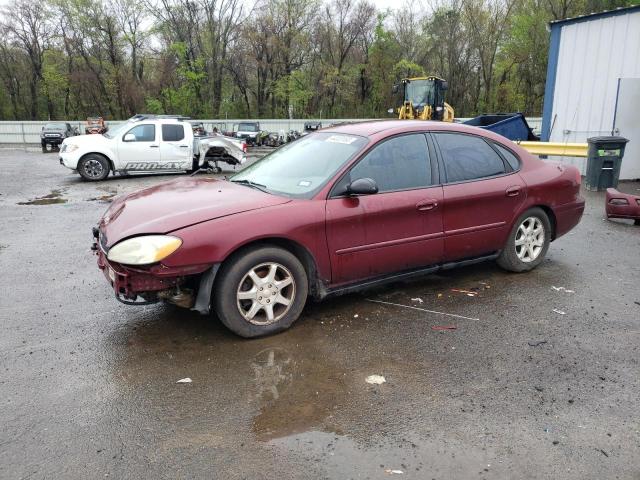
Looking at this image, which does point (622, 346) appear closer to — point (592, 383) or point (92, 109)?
point (592, 383)

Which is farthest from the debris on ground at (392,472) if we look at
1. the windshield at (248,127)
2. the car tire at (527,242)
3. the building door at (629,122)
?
the windshield at (248,127)

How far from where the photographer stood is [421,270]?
4.70m

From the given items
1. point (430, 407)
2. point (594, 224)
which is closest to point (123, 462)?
point (430, 407)

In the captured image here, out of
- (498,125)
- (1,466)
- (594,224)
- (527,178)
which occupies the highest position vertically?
(498,125)

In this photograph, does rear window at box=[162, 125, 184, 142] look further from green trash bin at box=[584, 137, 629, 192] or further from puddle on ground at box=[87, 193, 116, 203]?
green trash bin at box=[584, 137, 629, 192]

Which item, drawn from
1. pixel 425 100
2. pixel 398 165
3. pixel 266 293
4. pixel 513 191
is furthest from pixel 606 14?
pixel 266 293

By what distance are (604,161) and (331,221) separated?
924 cm

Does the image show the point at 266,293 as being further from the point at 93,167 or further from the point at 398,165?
the point at 93,167

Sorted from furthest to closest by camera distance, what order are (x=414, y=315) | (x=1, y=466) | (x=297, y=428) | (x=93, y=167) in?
(x=93, y=167), (x=414, y=315), (x=297, y=428), (x=1, y=466)

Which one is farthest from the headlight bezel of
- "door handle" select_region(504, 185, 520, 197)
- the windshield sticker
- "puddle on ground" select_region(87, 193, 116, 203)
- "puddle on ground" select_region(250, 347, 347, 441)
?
"puddle on ground" select_region(87, 193, 116, 203)

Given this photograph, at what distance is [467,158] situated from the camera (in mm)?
5000

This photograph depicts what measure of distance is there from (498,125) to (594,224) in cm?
741

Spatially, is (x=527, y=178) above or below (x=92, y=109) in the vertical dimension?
below

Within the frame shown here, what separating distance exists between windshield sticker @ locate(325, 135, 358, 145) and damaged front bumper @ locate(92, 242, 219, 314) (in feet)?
5.64
